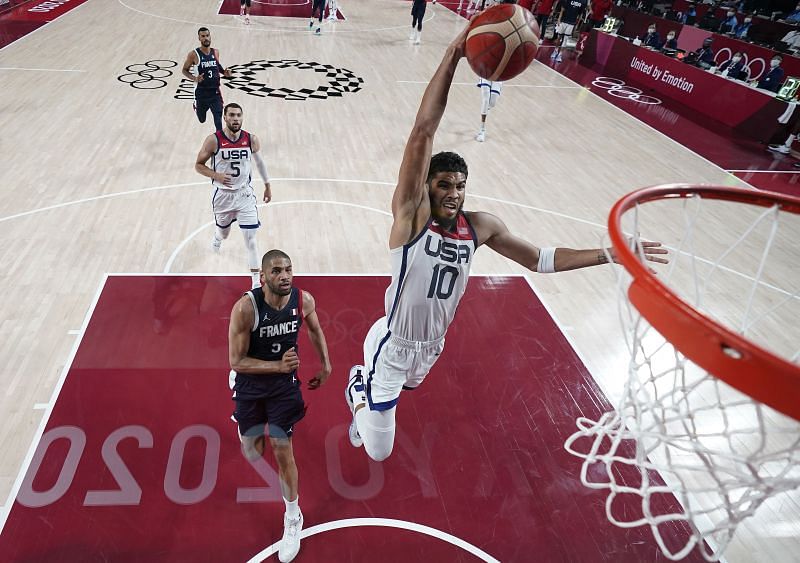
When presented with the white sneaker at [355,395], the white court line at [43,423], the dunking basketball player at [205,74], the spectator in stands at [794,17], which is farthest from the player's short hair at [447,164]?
the spectator in stands at [794,17]

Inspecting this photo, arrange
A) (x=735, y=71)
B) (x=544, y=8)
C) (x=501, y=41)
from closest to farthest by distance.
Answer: (x=501, y=41) < (x=735, y=71) < (x=544, y=8)

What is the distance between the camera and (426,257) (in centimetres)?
297

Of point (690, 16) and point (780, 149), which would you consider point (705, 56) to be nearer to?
point (780, 149)

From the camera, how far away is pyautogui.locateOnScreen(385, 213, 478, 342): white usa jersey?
117 inches

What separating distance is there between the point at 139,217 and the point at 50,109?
4.62m

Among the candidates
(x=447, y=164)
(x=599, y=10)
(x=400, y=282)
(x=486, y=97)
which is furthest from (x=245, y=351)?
(x=599, y=10)

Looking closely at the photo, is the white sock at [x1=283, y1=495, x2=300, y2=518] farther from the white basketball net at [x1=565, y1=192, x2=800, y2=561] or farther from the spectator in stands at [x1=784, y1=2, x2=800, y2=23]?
the spectator in stands at [x1=784, y1=2, x2=800, y2=23]

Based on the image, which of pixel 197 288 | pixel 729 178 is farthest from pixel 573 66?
pixel 197 288

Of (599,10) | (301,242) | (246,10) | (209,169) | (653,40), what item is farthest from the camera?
(599,10)

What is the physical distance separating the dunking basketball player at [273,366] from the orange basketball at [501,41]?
Answer: 59.0 inches

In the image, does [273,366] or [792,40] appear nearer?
[273,366]

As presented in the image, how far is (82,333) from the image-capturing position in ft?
15.9

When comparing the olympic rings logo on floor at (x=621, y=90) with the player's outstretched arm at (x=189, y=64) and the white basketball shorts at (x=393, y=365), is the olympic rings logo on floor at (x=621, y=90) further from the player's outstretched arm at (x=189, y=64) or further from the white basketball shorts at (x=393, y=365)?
the white basketball shorts at (x=393, y=365)

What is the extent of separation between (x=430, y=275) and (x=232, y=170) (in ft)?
9.65
